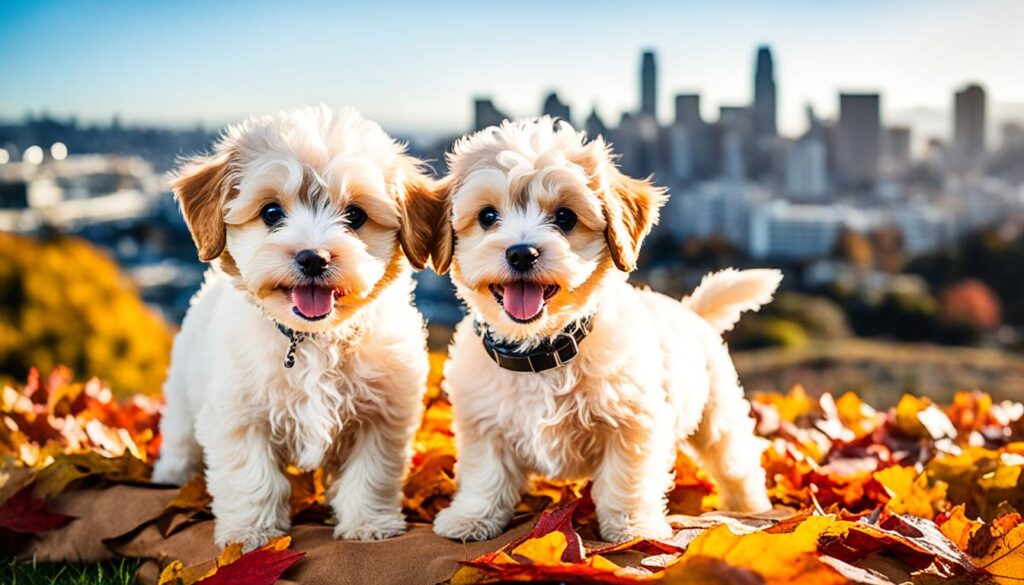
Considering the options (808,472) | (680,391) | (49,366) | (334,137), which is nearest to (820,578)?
(680,391)

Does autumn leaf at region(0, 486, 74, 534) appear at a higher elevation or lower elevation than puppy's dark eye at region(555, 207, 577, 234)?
lower

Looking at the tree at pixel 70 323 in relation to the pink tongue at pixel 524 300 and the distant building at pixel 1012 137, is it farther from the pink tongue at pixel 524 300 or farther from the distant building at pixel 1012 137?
the distant building at pixel 1012 137

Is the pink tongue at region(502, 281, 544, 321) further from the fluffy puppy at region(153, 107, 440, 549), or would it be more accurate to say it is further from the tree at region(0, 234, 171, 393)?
the tree at region(0, 234, 171, 393)

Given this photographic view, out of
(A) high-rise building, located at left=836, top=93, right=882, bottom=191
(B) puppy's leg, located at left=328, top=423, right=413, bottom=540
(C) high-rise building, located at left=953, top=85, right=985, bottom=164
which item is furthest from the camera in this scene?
(A) high-rise building, located at left=836, top=93, right=882, bottom=191

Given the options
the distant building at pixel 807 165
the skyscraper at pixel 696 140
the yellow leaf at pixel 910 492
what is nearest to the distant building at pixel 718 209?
the skyscraper at pixel 696 140

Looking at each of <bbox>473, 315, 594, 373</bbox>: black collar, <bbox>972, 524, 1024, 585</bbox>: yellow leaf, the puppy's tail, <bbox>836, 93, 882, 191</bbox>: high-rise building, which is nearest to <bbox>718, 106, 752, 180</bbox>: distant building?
<bbox>836, 93, 882, 191</bbox>: high-rise building

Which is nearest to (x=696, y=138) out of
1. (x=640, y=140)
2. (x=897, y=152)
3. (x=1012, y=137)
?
(x=640, y=140)

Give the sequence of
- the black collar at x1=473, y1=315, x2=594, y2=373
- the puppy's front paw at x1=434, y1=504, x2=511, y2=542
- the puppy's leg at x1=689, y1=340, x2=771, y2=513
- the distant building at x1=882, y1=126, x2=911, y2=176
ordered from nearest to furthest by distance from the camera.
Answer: the black collar at x1=473, y1=315, x2=594, y2=373, the puppy's front paw at x1=434, y1=504, x2=511, y2=542, the puppy's leg at x1=689, y1=340, x2=771, y2=513, the distant building at x1=882, y1=126, x2=911, y2=176
